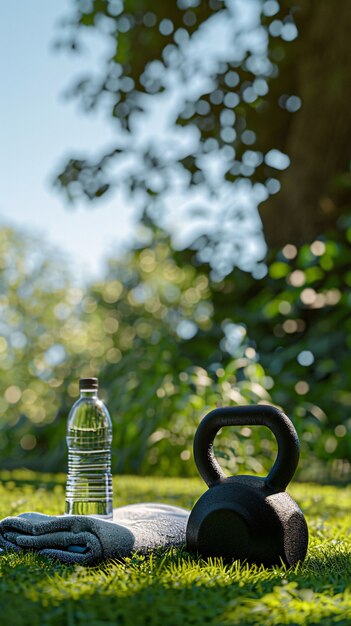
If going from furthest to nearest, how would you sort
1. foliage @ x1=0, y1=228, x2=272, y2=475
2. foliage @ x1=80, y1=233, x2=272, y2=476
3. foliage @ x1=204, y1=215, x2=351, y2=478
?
foliage @ x1=204, y1=215, x2=351, y2=478 → foliage @ x1=0, y1=228, x2=272, y2=475 → foliage @ x1=80, y1=233, x2=272, y2=476

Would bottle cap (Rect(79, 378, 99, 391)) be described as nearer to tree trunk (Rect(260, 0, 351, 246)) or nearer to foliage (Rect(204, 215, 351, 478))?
foliage (Rect(204, 215, 351, 478))

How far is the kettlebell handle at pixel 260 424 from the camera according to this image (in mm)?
2350

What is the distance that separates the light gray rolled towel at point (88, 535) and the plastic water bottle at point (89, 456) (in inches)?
7.2

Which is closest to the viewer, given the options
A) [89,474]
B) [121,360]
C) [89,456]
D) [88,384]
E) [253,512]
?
[253,512]

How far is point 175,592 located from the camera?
1.90 m

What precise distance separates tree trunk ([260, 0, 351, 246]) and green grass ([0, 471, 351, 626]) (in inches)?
207

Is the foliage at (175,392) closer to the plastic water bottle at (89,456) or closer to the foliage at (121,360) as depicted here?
the foliage at (121,360)

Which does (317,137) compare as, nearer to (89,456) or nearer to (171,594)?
(89,456)

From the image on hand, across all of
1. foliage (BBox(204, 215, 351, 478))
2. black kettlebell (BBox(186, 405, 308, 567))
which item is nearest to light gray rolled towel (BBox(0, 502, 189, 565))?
black kettlebell (BBox(186, 405, 308, 567))

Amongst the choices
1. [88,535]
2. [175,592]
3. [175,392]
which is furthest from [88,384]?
[175,392]

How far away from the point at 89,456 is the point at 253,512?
3.34 ft

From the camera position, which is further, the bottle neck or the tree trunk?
the tree trunk

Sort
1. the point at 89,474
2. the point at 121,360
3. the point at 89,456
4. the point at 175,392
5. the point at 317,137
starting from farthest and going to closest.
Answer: the point at 317,137
the point at 121,360
the point at 175,392
the point at 89,456
the point at 89,474

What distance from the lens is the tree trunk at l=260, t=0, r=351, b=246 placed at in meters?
7.43
